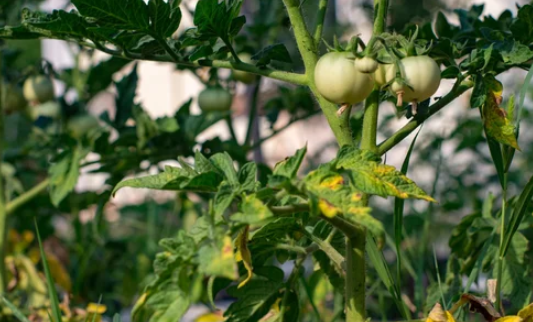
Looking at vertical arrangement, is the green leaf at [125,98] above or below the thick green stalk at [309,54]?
below

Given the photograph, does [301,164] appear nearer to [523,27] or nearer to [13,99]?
[523,27]

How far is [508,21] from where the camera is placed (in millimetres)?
1160

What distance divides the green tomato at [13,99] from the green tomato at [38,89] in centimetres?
2

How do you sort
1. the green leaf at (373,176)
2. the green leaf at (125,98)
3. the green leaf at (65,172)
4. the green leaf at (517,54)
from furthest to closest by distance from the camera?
the green leaf at (125,98), the green leaf at (65,172), the green leaf at (517,54), the green leaf at (373,176)

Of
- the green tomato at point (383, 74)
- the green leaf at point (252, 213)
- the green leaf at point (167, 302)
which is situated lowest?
the green leaf at point (167, 302)

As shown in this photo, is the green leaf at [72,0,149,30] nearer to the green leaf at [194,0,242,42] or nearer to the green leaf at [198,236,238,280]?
the green leaf at [194,0,242,42]

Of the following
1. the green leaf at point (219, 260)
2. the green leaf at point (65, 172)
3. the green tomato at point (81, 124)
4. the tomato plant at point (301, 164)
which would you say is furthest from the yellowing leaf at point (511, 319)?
the green tomato at point (81, 124)

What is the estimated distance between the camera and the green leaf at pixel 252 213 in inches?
24.3

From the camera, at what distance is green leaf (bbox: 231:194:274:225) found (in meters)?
0.62

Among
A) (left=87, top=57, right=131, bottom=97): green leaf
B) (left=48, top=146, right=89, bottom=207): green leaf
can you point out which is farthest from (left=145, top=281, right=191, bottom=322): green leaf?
(left=87, top=57, right=131, bottom=97): green leaf

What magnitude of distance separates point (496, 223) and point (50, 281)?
627mm

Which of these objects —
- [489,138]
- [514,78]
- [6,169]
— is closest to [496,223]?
[489,138]

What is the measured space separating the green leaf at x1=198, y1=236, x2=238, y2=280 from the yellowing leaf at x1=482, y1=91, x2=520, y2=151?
0.40 meters

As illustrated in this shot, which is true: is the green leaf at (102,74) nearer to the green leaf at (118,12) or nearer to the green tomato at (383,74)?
the green leaf at (118,12)
